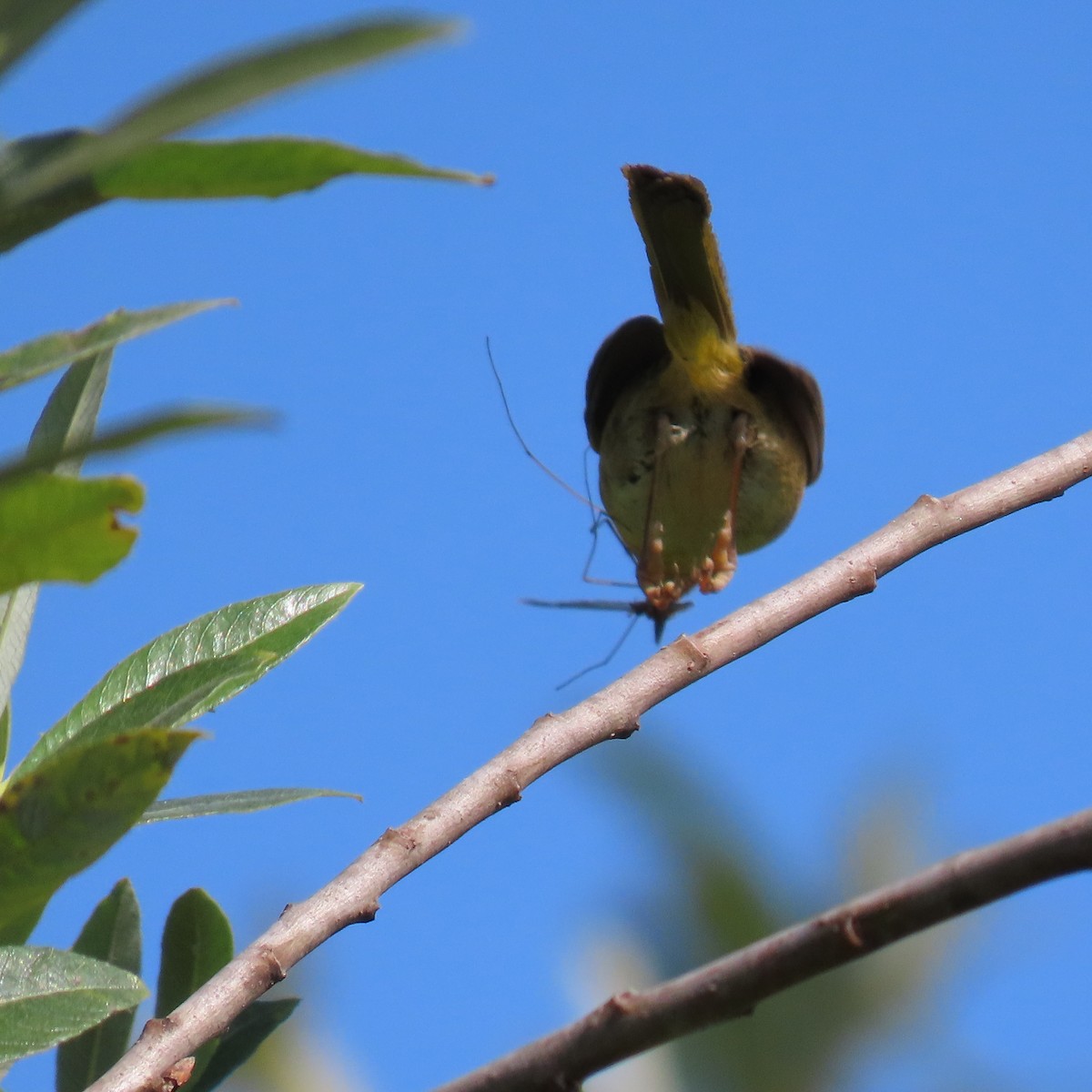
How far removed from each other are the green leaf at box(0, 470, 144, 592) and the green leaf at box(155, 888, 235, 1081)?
1013mm

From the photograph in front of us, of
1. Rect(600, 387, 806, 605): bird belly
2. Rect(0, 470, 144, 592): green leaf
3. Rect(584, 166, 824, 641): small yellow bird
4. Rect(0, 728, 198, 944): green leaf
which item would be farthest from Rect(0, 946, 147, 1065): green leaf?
Rect(600, 387, 806, 605): bird belly

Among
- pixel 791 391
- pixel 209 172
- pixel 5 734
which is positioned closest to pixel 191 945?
pixel 5 734

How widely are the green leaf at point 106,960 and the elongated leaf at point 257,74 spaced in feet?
4.40

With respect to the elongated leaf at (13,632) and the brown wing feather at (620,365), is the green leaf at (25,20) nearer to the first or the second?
the elongated leaf at (13,632)

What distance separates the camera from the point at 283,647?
6.05ft

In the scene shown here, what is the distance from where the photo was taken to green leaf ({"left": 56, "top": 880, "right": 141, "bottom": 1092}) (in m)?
1.88

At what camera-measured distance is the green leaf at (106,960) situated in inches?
74.1

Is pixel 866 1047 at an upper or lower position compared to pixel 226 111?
lower

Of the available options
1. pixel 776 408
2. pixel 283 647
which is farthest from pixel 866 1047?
pixel 776 408

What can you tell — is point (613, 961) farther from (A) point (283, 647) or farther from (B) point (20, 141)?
(B) point (20, 141)

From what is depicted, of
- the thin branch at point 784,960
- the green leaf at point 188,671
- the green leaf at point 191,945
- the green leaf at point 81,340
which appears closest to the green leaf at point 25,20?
the green leaf at point 81,340

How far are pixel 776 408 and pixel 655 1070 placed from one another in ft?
12.6

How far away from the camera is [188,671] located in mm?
1708

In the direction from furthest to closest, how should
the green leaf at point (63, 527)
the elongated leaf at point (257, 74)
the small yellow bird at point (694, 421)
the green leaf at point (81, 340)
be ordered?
the small yellow bird at point (694, 421) < the green leaf at point (81, 340) < the green leaf at point (63, 527) < the elongated leaf at point (257, 74)
